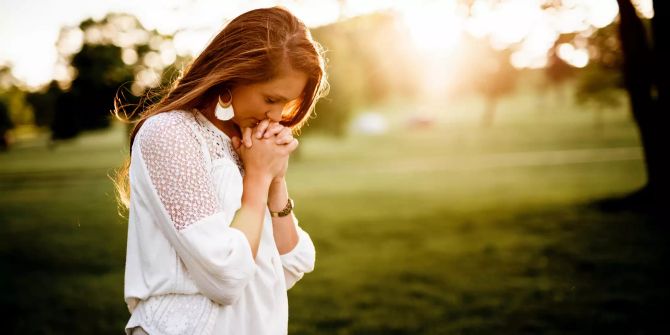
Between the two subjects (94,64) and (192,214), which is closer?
(192,214)

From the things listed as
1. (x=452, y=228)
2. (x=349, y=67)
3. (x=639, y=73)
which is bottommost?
(x=452, y=228)

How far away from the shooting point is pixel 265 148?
74.7 inches

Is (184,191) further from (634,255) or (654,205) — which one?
(654,205)

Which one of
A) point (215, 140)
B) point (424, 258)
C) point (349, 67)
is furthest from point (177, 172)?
point (349, 67)

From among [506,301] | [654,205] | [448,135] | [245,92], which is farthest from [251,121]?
[448,135]

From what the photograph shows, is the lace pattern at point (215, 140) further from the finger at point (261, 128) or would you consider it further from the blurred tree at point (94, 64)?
the blurred tree at point (94, 64)

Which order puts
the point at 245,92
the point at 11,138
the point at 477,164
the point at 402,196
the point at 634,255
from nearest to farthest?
the point at 245,92 → the point at 634,255 → the point at 402,196 → the point at 477,164 → the point at 11,138

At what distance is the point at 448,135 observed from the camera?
54938 mm

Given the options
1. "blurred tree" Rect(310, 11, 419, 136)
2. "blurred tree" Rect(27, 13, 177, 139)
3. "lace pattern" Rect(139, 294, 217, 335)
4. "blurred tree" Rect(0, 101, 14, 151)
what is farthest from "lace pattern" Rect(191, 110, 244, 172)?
"blurred tree" Rect(0, 101, 14, 151)

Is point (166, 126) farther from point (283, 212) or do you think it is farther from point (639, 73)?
point (639, 73)

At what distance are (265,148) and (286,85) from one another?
0.24 meters

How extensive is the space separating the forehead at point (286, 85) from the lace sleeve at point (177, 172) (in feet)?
1.11

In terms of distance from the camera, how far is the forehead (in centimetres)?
195

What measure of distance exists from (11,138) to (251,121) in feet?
178
